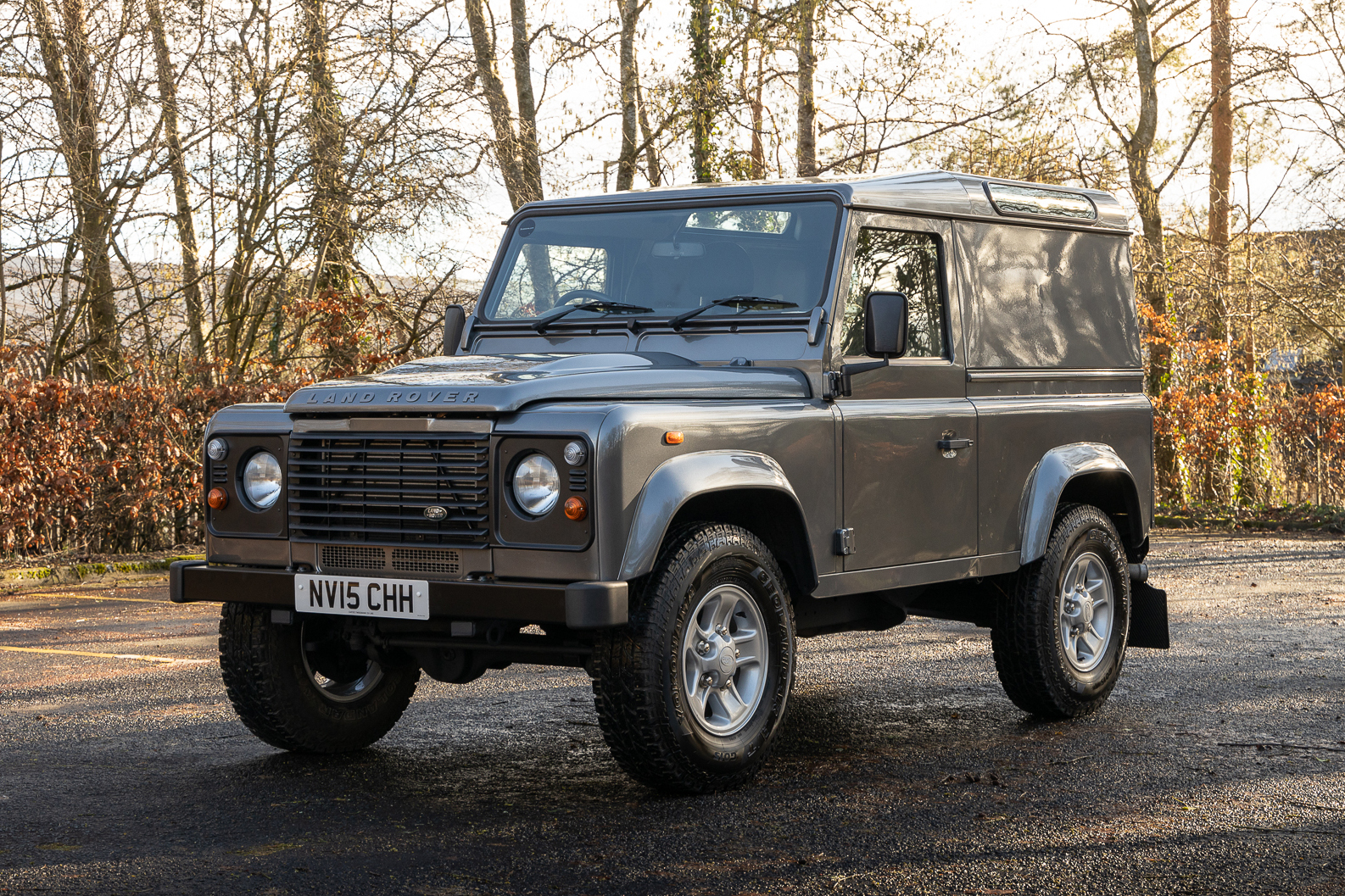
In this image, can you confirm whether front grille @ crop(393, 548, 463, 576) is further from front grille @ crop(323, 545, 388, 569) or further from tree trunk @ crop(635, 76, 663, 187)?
tree trunk @ crop(635, 76, 663, 187)

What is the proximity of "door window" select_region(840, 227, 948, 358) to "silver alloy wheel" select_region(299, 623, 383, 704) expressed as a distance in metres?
2.45

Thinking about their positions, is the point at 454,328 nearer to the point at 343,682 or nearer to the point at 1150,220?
the point at 343,682

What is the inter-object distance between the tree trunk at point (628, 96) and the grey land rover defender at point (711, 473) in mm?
13153

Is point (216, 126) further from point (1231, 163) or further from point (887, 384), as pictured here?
point (1231, 163)

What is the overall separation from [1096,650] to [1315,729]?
1.08 m

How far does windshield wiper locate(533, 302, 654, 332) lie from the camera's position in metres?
6.36

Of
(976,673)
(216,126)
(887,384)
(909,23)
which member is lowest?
(976,673)

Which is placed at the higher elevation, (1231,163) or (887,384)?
(1231,163)

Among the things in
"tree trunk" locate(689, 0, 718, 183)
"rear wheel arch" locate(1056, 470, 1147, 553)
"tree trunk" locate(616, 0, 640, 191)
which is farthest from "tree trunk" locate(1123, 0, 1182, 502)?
"rear wheel arch" locate(1056, 470, 1147, 553)

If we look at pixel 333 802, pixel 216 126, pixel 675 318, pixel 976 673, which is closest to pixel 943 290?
pixel 675 318

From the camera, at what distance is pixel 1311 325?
23375 millimetres

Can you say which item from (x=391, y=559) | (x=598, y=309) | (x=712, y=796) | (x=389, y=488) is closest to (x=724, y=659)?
(x=712, y=796)

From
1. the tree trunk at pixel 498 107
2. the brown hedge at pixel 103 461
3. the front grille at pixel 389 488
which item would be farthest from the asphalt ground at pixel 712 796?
the tree trunk at pixel 498 107

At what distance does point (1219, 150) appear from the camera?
23.8 meters
